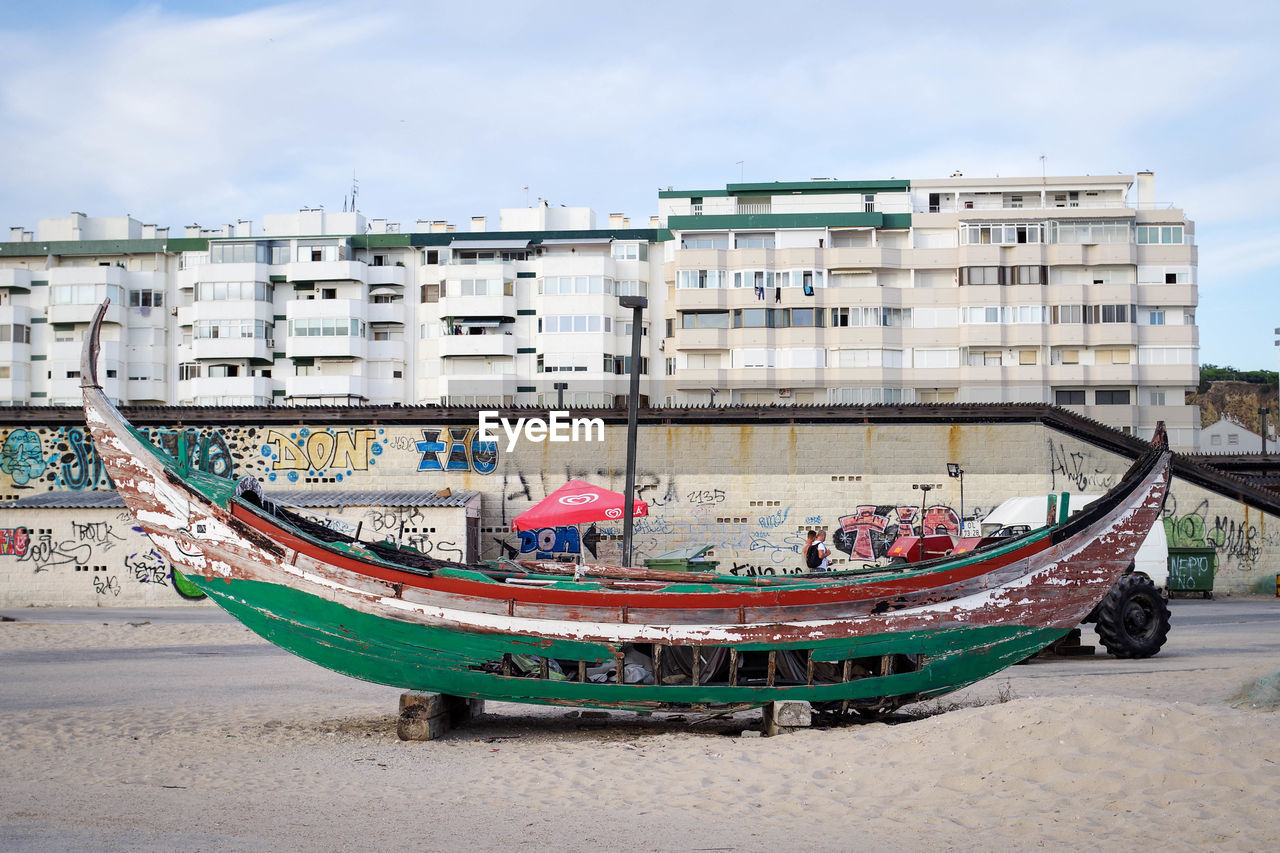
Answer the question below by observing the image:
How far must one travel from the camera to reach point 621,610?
34.7 feet

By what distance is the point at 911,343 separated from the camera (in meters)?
54.7

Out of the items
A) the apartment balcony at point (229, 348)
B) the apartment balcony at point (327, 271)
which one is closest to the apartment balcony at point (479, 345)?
the apartment balcony at point (327, 271)

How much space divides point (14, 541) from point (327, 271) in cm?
3298

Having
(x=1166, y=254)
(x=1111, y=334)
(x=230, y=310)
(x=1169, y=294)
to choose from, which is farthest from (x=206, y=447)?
(x=1166, y=254)

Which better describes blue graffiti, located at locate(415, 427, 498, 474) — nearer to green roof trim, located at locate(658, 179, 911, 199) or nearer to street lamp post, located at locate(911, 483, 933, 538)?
street lamp post, located at locate(911, 483, 933, 538)

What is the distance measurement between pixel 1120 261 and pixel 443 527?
131 ft

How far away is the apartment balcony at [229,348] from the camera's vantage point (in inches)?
2324

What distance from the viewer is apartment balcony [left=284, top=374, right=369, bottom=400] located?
59003mm

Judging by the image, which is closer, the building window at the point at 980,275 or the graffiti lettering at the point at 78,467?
the graffiti lettering at the point at 78,467

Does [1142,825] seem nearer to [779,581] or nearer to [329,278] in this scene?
[779,581]

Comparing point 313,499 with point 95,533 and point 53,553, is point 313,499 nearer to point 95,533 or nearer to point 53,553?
point 95,533

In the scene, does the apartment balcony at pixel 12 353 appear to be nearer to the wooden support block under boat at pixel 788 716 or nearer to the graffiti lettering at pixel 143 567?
the graffiti lettering at pixel 143 567

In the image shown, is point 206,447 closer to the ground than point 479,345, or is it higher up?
closer to the ground

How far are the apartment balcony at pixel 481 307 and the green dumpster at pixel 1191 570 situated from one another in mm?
36816
